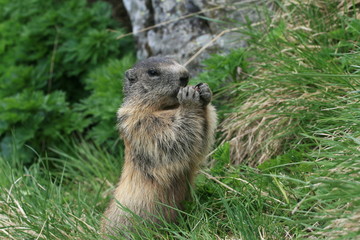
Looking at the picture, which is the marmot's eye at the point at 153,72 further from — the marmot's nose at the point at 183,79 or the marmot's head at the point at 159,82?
the marmot's nose at the point at 183,79

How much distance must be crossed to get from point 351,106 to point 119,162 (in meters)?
3.04

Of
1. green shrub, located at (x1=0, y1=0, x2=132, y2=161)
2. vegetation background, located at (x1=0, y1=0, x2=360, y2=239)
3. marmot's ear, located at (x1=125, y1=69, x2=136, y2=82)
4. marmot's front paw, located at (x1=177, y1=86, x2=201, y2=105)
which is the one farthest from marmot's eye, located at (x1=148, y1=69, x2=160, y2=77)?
green shrub, located at (x1=0, y1=0, x2=132, y2=161)

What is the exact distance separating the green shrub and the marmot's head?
215cm

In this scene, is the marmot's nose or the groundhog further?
the marmot's nose

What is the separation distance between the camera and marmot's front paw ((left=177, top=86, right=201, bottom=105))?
12.7 feet

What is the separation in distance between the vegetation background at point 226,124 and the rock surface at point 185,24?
0.95 feet

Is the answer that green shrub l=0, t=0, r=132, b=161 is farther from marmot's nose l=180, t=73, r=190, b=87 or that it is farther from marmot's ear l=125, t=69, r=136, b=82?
marmot's nose l=180, t=73, r=190, b=87

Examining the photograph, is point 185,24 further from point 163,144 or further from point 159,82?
point 163,144

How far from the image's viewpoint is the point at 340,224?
2.66 m

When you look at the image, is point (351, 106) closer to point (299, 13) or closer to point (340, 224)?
point (340, 224)

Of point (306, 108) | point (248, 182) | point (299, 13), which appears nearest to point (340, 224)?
point (248, 182)

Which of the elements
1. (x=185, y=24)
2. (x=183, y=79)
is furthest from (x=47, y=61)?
(x=183, y=79)

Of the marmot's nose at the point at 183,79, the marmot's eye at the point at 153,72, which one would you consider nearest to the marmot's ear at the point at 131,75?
the marmot's eye at the point at 153,72

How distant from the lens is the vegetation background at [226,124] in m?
3.18
